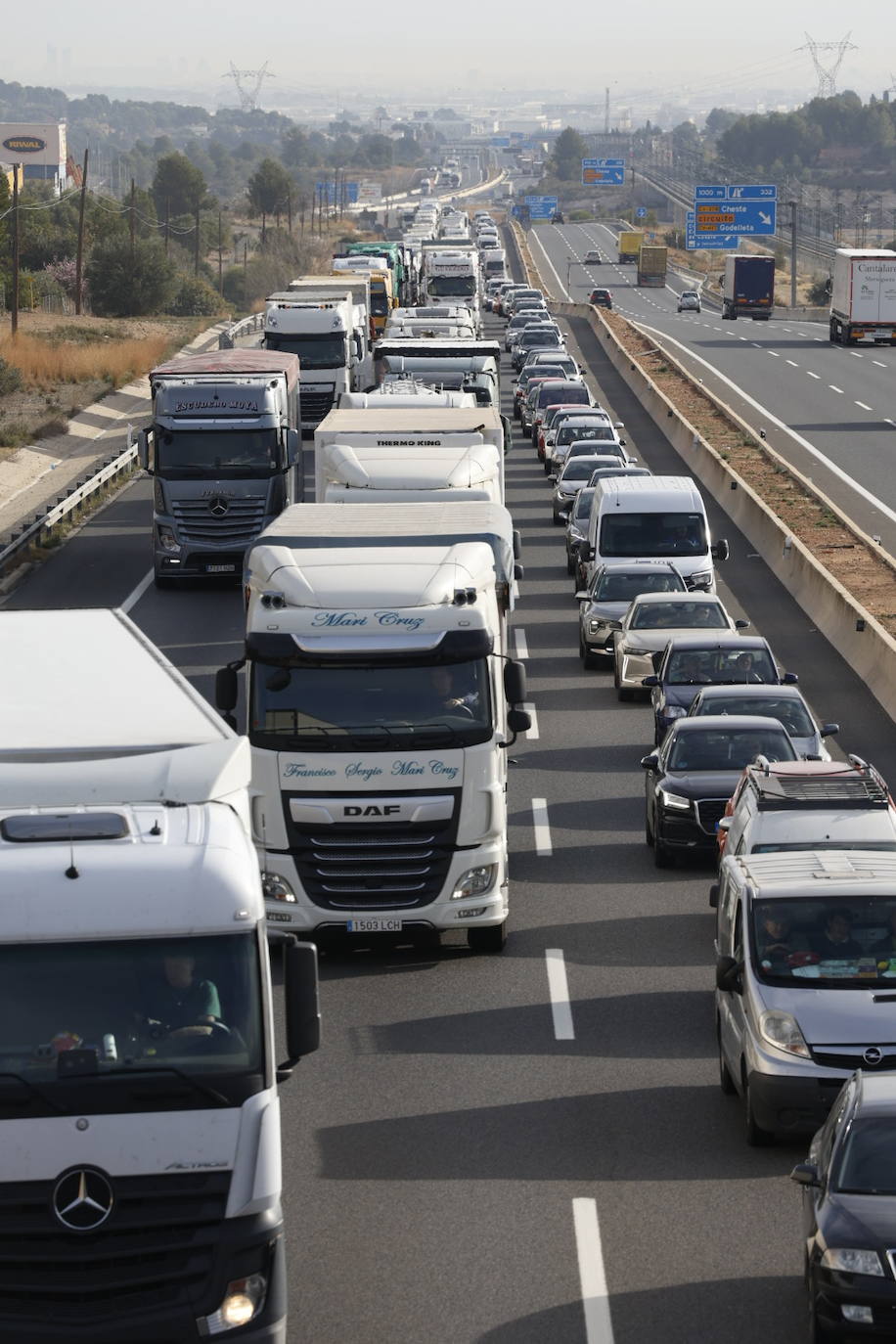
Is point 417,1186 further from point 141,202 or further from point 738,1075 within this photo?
point 141,202

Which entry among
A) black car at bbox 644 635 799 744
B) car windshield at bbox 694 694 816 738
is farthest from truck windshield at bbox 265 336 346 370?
car windshield at bbox 694 694 816 738

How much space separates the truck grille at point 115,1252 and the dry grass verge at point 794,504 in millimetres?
23127

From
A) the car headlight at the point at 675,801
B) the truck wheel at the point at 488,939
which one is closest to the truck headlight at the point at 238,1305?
the truck wheel at the point at 488,939

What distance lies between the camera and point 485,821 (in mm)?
16156

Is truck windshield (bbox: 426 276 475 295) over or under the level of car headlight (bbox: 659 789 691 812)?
over

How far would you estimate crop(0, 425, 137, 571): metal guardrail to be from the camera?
37.5 meters

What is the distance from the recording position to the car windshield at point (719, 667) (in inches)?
953

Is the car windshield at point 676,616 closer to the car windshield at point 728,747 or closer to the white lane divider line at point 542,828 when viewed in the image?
the white lane divider line at point 542,828

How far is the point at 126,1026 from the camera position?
27.3ft

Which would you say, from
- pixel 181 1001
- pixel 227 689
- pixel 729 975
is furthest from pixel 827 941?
pixel 181 1001

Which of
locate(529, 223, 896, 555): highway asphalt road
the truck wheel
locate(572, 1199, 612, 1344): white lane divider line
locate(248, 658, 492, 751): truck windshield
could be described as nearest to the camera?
locate(572, 1199, 612, 1344): white lane divider line

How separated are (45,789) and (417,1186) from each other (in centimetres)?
396

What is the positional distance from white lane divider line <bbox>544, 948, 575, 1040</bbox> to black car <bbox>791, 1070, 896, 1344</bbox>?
5157mm

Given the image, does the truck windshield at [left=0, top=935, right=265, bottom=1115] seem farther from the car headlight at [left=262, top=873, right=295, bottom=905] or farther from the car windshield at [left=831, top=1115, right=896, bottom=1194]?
the car headlight at [left=262, top=873, right=295, bottom=905]
